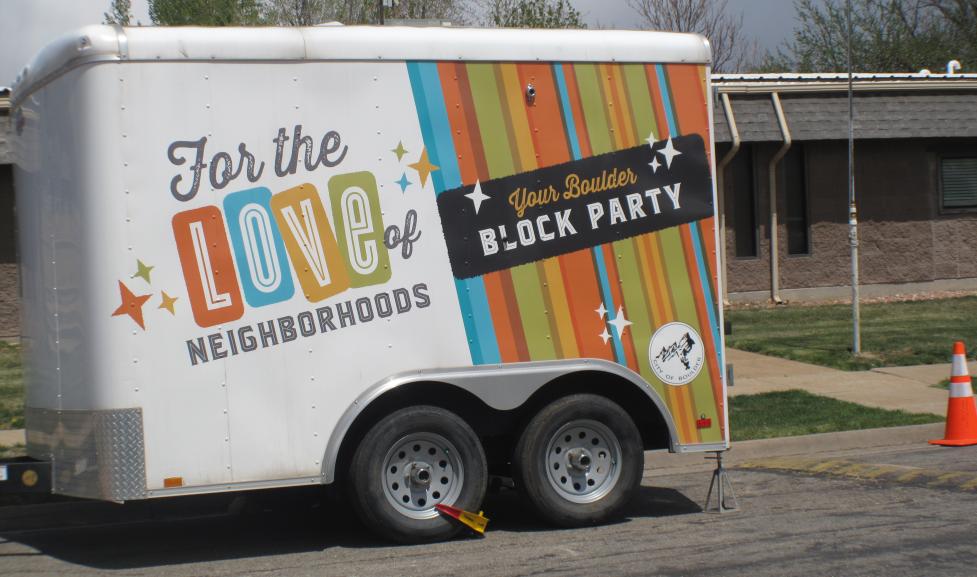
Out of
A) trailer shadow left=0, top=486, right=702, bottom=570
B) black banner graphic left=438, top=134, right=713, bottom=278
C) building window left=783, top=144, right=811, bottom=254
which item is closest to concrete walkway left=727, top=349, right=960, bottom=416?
trailer shadow left=0, top=486, right=702, bottom=570

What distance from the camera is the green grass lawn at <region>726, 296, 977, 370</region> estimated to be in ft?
48.3

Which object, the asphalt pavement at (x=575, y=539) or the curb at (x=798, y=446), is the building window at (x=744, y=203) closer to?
the curb at (x=798, y=446)

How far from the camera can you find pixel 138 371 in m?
6.71

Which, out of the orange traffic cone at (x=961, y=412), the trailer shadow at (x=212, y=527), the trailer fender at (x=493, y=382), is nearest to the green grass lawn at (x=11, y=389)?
the trailer shadow at (x=212, y=527)

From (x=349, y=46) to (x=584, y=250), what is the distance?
200cm

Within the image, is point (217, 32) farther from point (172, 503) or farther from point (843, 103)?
point (843, 103)

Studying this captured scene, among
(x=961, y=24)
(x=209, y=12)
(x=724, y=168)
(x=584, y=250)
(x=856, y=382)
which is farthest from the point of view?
(x=961, y=24)

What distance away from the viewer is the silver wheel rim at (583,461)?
7688 mm

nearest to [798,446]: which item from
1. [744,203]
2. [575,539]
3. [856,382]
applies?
[856,382]

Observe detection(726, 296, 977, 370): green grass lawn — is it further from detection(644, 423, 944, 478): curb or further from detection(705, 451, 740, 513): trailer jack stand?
detection(705, 451, 740, 513): trailer jack stand

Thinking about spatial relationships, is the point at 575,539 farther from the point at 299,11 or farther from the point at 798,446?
the point at 299,11

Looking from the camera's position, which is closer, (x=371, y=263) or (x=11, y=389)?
(x=371, y=263)

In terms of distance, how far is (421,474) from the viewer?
24.1 feet

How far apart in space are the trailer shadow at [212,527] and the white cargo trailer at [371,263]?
1.91 ft
